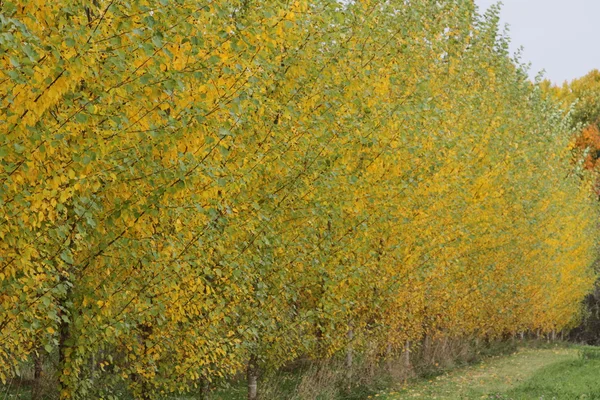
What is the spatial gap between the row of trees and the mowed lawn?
1590 mm

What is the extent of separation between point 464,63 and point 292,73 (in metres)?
10.4

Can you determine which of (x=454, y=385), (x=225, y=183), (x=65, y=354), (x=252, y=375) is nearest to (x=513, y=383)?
(x=454, y=385)

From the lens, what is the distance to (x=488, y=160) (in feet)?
64.6

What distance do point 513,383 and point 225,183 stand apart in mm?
15251

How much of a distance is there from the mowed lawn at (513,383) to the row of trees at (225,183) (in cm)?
159

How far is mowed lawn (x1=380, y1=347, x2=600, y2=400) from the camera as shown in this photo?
17.2 metres

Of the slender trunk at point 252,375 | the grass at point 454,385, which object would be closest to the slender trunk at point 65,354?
the grass at point 454,385

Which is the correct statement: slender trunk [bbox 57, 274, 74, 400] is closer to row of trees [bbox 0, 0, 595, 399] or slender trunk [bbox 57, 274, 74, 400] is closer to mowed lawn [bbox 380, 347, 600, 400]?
row of trees [bbox 0, 0, 595, 399]

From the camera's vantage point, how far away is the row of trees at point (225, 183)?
6293 mm

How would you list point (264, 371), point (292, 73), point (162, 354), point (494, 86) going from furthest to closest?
point (494, 86) → point (264, 371) → point (292, 73) → point (162, 354)

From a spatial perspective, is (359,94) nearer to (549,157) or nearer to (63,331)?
(63,331)

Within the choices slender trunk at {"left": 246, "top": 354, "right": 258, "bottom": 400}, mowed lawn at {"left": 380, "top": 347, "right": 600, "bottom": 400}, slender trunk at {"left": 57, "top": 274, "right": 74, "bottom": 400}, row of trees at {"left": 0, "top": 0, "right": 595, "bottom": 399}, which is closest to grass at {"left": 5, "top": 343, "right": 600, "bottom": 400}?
mowed lawn at {"left": 380, "top": 347, "right": 600, "bottom": 400}

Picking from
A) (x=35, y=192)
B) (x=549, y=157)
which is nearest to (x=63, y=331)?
(x=35, y=192)

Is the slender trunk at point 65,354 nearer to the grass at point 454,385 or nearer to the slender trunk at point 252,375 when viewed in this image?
the grass at point 454,385
